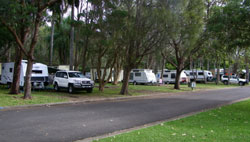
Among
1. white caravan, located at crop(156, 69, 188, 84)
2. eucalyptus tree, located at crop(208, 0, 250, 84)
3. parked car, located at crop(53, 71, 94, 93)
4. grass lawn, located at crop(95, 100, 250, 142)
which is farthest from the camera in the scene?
white caravan, located at crop(156, 69, 188, 84)

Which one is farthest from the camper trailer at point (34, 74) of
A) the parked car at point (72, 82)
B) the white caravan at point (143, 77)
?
the white caravan at point (143, 77)

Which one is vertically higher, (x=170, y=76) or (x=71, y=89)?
(x=170, y=76)

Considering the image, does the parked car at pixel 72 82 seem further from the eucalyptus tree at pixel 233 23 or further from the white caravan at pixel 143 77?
the white caravan at pixel 143 77

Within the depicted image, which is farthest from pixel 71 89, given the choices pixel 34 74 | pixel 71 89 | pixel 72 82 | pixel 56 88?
pixel 34 74

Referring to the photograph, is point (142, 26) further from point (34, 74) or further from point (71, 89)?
point (34, 74)

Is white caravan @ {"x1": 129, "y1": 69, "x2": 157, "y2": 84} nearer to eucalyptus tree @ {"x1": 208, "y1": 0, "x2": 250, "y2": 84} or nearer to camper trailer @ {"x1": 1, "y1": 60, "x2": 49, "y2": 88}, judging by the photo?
camper trailer @ {"x1": 1, "y1": 60, "x2": 49, "y2": 88}

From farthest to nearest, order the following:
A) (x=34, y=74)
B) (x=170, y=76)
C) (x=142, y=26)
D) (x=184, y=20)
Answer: (x=170, y=76) < (x=34, y=74) < (x=184, y=20) < (x=142, y=26)

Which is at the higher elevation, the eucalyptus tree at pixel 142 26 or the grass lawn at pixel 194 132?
the eucalyptus tree at pixel 142 26

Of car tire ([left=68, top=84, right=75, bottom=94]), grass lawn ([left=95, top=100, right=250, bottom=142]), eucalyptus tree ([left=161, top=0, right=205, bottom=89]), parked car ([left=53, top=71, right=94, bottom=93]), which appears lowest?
grass lawn ([left=95, top=100, right=250, bottom=142])

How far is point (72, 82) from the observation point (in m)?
19.5

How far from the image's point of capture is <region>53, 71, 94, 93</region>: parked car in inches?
766

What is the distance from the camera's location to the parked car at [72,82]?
19453mm

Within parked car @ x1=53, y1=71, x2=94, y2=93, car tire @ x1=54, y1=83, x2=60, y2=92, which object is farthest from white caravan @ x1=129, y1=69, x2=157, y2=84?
car tire @ x1=54, y1=83, x2=60, y2=92

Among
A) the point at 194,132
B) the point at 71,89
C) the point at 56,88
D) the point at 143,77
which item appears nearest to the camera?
the point at 194,132
